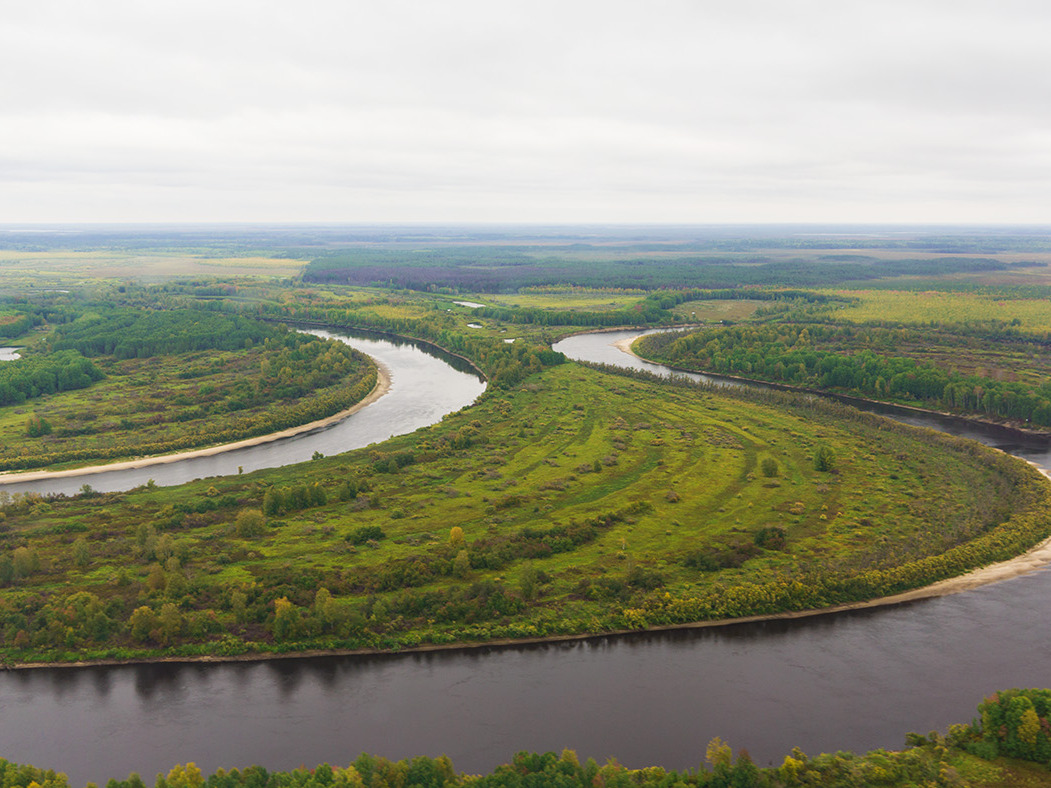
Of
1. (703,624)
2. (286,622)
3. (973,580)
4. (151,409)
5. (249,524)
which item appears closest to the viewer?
(286,622)

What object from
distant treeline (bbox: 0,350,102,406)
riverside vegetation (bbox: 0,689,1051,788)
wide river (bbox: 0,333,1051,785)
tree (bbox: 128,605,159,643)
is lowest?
wide river (bbox: 0,333,1051,785)

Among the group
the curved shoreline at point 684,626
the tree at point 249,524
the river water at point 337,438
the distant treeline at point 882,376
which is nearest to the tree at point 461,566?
the curved shoreline at point 684,626

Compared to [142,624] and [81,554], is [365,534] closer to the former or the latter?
[142,624]

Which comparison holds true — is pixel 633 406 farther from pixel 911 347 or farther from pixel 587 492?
pixel 911 347

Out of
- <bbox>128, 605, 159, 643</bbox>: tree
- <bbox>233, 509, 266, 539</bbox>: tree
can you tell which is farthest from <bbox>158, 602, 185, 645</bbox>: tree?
<bbox>233, 509, 266, 539</bbox>: tree

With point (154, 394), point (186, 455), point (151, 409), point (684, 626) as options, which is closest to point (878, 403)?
point (684, 626)

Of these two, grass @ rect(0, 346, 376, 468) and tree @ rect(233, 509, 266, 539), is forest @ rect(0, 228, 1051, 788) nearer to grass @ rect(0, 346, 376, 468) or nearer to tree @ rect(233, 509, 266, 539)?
tree @ rect(233, 509, 266, 539)
